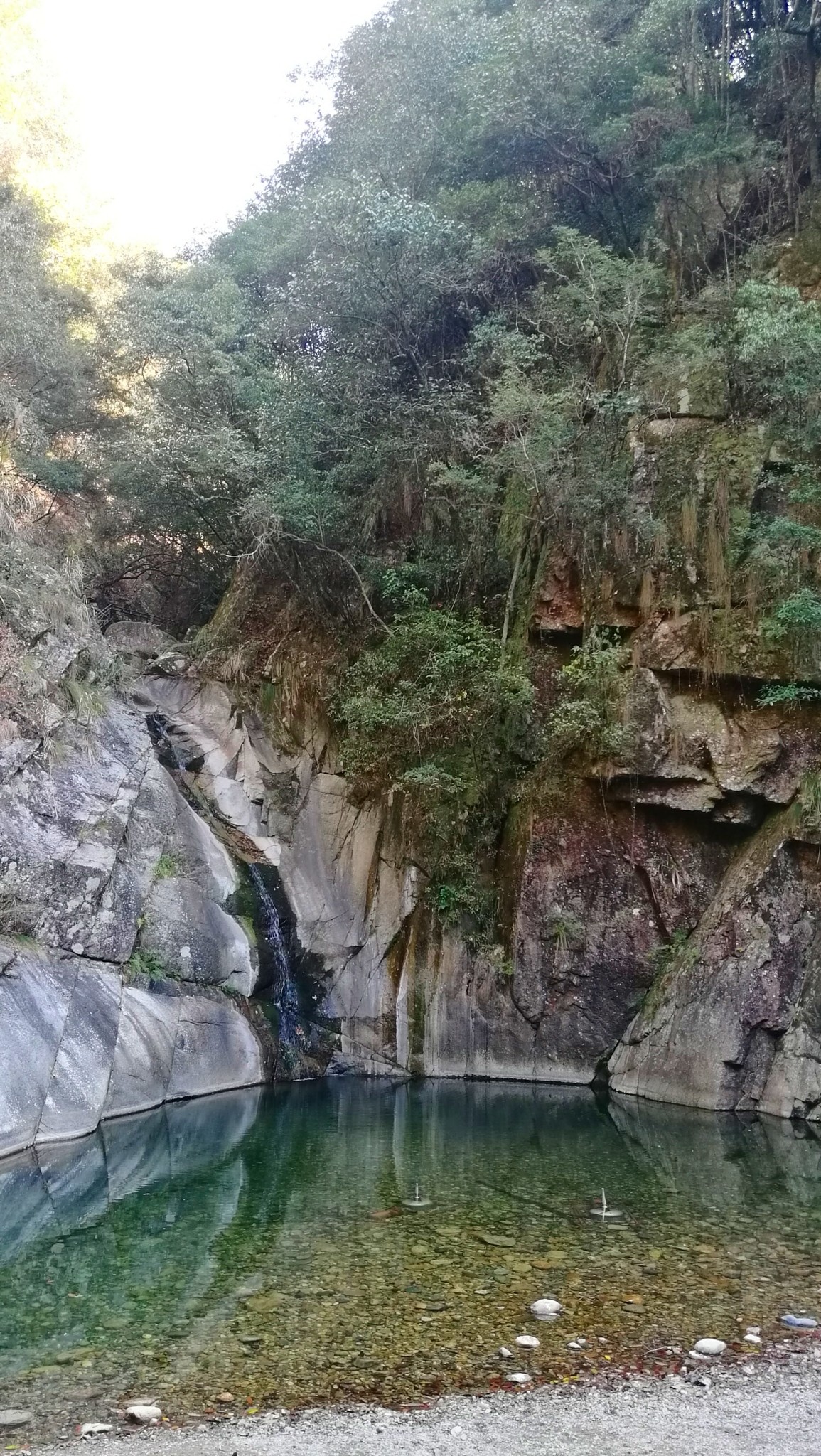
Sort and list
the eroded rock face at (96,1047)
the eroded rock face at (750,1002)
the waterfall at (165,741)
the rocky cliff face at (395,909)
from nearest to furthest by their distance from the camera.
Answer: the eroded rock face at (96,1047), the eroded rock face at (750,1002), the rocky cliff face at (395,909), the waterfall at (165,741)

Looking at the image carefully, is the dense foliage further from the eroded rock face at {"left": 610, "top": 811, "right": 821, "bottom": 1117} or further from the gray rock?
the eroded rock face at {"left": 610, "top": 811, "right": 821, "bottom": 1117}

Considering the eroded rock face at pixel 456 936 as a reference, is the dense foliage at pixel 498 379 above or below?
above

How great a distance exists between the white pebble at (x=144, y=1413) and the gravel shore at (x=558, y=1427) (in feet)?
0.31

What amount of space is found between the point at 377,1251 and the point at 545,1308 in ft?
5.72

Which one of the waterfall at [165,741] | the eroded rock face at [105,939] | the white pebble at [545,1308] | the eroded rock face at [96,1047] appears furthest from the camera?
the waterfall at [165,741]

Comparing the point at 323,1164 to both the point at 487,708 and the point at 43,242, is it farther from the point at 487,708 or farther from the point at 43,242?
the point at 43,242

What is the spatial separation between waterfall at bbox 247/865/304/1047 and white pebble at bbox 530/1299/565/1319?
30.5 ft

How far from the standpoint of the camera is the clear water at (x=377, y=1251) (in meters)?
5.52

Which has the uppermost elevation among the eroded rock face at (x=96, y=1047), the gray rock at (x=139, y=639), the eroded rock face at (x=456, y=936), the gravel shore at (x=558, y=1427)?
the gray rock at (x=139, y=639)

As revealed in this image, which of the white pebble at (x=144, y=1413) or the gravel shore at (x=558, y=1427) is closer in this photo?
the gravel shore at (x=558, y=1427)

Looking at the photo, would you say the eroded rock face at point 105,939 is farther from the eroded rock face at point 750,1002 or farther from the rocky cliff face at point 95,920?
the eroded rock face at point 750,1002

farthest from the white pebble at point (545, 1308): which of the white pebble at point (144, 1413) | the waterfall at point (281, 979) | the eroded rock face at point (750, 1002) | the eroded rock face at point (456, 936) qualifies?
the waterfall at point (281, 979)

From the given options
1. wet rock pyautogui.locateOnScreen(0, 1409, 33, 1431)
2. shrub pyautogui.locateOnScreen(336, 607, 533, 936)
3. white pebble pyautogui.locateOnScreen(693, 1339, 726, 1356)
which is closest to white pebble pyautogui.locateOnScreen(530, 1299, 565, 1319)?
white pebble pyautogui.locateOnScreen(693, 1339, 726, 1356)

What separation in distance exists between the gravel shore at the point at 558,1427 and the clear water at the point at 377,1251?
0.25 m
